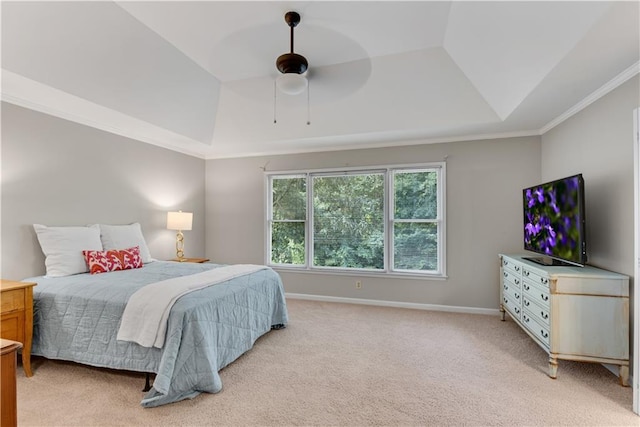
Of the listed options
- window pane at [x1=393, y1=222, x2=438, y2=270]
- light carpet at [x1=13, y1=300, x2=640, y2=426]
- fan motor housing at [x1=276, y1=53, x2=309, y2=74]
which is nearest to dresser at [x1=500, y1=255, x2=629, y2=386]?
light carpet at [x1=13, y1=300, x2=640, y2=426]

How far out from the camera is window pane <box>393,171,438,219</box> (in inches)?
173

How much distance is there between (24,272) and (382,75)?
395cm

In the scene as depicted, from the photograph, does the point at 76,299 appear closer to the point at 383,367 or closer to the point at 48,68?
the point at 48,68

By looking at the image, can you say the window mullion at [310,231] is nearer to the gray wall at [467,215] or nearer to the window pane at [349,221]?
the window pane at [349,221]

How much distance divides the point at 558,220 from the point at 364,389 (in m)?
2.23

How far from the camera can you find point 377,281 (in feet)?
15.0

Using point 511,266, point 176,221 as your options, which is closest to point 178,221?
point 176,221

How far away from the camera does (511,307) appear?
349cm

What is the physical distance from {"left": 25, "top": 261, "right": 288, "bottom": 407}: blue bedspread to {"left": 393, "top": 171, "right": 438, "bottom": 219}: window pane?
2.49 m

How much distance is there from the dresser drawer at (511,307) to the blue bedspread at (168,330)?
2619 millimetres

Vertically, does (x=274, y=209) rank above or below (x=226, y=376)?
above

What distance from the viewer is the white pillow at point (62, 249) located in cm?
296

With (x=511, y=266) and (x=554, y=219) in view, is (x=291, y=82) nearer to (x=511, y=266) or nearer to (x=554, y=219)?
(x=554, y=219)

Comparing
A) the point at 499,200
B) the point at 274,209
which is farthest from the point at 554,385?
the point at 274,209
